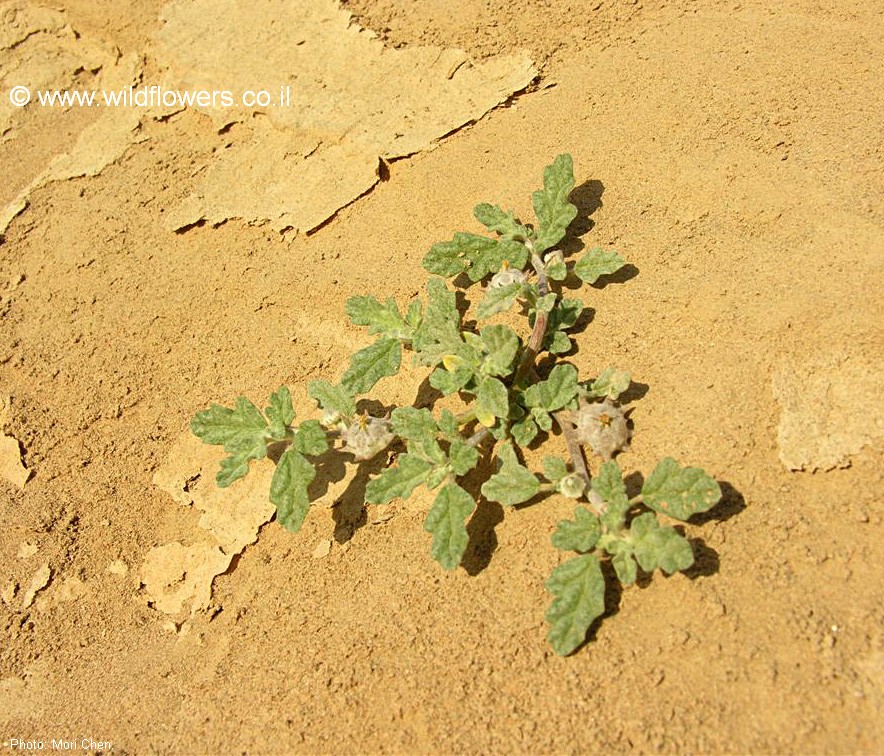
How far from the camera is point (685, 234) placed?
2666mm

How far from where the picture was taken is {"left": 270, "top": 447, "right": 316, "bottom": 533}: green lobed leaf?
2285 mm

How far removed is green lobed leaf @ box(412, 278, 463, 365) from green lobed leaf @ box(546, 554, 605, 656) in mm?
775

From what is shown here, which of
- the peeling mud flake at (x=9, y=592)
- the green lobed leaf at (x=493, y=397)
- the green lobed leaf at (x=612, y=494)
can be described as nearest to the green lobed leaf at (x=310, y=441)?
the green lobed leaf at (x=493, y=397)

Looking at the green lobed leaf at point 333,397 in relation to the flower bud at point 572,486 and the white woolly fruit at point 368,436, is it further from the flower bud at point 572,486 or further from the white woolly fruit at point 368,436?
the flower bud at point 572,486

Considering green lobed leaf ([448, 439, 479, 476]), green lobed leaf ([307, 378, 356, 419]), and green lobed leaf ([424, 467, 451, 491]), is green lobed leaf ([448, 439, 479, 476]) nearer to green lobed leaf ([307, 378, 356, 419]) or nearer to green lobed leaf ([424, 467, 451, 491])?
green lobed leaf ([424, 467, 451, 491])

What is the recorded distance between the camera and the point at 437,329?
2.47m

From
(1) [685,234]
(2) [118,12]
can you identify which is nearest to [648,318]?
(1) [685,234]

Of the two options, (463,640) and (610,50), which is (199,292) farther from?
(610,50)

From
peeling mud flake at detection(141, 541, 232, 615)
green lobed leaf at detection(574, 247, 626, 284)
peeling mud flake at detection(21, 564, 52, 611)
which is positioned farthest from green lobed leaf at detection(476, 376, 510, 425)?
peeling mud flake at detection(21, 564, 52, 611)

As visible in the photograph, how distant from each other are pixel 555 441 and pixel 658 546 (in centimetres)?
58

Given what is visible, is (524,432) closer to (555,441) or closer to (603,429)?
(555,441)

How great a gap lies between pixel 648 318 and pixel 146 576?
185cm

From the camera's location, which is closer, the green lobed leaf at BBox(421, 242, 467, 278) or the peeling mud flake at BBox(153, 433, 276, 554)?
the peeling mud flake at BBox(153, 433, 276, 554)

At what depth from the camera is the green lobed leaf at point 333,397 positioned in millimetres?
2455
